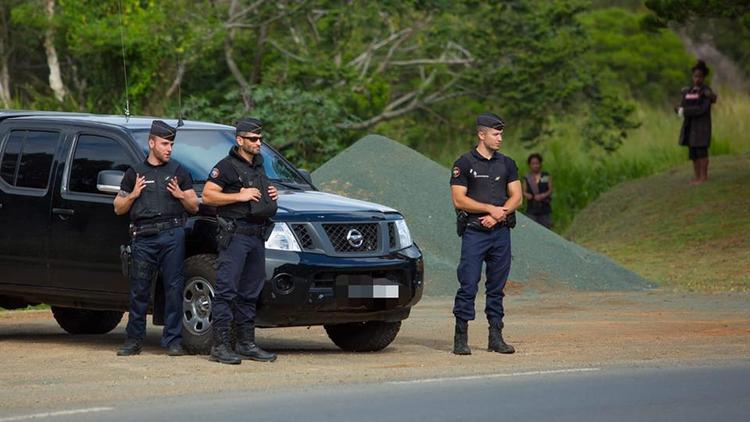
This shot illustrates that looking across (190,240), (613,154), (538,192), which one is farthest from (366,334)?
(613,154)

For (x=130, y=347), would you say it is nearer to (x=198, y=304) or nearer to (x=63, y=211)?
(x=198, y=304)

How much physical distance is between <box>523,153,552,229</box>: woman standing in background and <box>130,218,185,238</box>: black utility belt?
43.9ft

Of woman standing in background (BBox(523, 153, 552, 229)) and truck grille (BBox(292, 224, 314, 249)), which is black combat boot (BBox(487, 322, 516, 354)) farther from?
woman standing in background (BBox(523, 153, 552, 229))

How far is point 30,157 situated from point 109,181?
1.28 metres

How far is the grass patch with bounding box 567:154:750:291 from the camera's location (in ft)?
71.9

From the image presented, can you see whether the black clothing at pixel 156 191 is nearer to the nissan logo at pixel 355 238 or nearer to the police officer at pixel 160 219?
the police officer at pixel 160 219

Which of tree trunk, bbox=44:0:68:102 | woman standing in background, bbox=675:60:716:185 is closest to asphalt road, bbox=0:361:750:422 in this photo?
woman standing in background, bbox=675:60:716:185

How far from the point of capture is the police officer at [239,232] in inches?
461

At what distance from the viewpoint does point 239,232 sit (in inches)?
463

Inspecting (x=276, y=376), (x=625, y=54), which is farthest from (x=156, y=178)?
(x=625, y=54)

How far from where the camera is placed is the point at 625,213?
28000 mm

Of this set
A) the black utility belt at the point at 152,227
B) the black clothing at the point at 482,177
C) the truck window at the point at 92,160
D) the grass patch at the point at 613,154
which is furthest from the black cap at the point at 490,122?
the grass patch at the point at 613,154

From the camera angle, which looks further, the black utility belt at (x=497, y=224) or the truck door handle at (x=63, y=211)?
the truck door handle at (x=63, y=211)

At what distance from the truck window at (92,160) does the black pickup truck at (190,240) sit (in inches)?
0.4
